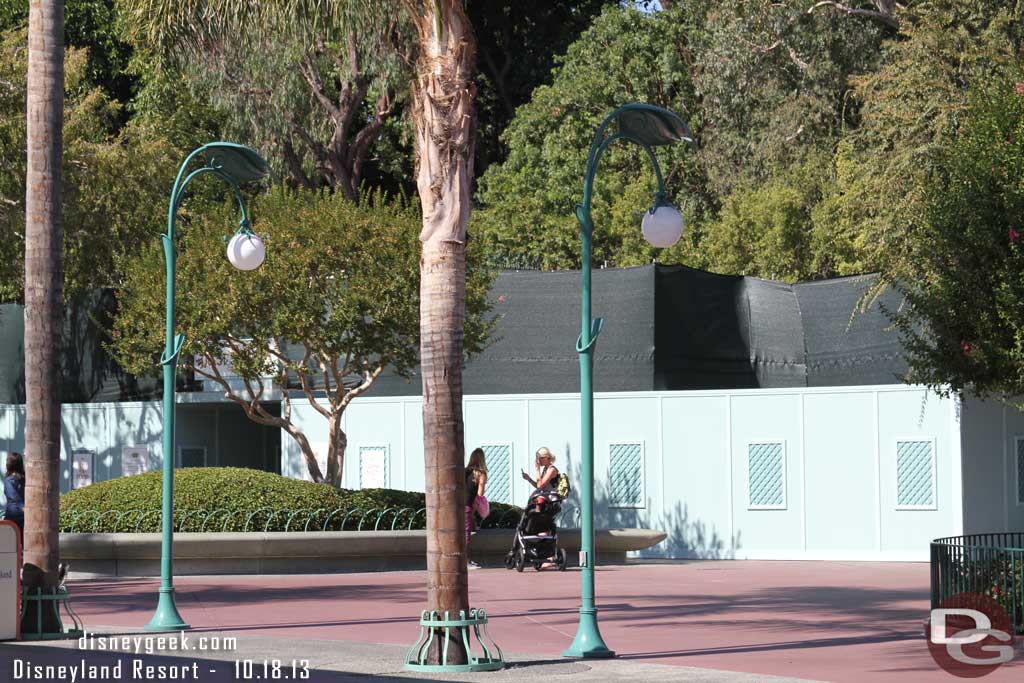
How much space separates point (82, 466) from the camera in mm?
31906

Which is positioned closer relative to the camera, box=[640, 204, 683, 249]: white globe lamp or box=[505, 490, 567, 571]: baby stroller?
box=[640, 204, 683, 249]: white globe lamp

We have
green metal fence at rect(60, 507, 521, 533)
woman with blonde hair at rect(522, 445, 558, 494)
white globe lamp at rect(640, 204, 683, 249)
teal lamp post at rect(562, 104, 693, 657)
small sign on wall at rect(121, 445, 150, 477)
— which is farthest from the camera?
small sign on wall at rect(121, 445, 150, 477)

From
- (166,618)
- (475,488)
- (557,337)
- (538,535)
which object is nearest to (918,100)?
(557,337)

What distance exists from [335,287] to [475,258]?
121 inches

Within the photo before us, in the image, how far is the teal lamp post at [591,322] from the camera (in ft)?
43.5

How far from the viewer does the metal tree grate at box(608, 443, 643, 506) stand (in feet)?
87.2

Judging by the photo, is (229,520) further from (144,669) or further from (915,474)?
(915,474)

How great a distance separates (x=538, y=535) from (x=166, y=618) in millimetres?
8173

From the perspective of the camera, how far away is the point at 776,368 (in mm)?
29234

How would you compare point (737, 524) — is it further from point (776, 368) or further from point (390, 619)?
point (390, 619)

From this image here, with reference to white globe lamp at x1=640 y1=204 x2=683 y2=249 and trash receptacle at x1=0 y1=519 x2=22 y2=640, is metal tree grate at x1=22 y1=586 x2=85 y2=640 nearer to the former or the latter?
trash receptacle at x1=0 y1=519 x2=22 y2=640

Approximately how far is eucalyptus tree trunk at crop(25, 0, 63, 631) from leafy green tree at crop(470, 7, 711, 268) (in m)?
25.6

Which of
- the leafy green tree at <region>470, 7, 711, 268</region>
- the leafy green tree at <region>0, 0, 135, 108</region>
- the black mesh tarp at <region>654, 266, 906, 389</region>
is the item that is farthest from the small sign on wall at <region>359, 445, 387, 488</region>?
the leafy green tree at <region>0, 0, 135, 108</region>

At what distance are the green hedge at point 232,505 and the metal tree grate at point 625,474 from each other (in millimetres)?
4184
